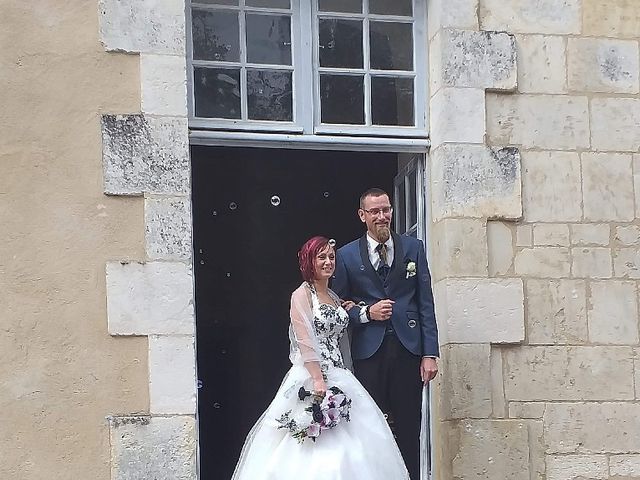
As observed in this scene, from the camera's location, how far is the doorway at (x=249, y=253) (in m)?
7.21

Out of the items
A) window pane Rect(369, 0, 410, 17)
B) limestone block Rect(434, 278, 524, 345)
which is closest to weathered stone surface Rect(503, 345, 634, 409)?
limestone block Rect(434, 278, 524, 345)

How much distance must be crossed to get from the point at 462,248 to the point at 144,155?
1.57 m

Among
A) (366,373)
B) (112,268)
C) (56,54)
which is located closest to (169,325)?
(112,268)

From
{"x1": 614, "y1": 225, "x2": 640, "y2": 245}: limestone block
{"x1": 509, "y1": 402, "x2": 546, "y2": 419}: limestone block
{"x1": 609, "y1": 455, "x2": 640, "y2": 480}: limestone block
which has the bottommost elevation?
{"x1": 609, "y1": 455, "x2": 640, "y2": 480}: limestone block

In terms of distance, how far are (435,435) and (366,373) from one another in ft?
2.39

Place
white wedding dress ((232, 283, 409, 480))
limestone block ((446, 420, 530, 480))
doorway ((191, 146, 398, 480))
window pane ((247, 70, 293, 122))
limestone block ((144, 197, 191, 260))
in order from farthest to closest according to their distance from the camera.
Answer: doorway ((191, 146, 398, 480)) → window pane ((247, 70, 293, 122)) → limestone block ((446, 420, 530, 480)) → limestone block ((144, 197, 191, 260)) → white wedding dress ((232, 283, 409, 480))

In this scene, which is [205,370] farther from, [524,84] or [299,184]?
[524,84]

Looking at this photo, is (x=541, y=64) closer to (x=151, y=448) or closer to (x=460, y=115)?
(x=460, y=115)

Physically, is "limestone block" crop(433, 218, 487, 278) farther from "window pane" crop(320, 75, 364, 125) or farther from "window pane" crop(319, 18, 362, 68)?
"window pane" crop(319, 18, 362, 68)

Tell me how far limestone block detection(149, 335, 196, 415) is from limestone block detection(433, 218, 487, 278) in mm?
1292

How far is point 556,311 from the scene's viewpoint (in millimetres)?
5980

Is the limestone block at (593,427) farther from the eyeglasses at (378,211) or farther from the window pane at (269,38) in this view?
the window pane at (269,38)

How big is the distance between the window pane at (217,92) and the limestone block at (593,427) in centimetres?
211

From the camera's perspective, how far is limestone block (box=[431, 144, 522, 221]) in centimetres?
592
